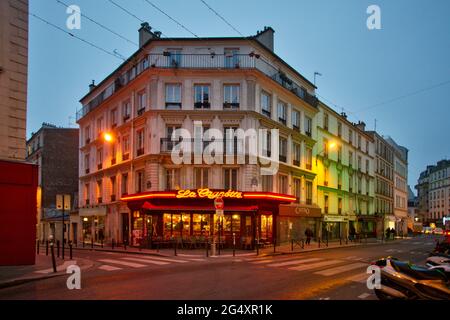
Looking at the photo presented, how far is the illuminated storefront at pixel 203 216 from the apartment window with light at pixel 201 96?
18.9ft

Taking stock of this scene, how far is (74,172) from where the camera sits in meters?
50.8

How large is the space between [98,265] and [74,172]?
35.4m

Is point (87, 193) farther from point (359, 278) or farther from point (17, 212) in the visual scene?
point (359, 278)

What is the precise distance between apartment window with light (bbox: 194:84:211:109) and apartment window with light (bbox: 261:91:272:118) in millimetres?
3928

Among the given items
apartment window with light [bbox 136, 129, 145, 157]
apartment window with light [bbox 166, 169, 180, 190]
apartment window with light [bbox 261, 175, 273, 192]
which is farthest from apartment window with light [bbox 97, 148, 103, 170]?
apartment window with light [bbox 261, 175, 273, 192]

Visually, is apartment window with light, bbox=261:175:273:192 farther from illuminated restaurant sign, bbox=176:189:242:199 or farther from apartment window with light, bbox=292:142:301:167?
apartment window with light, bbox=292:142:301:167

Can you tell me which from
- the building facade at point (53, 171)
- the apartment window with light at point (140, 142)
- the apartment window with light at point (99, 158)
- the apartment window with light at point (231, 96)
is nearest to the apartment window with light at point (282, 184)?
the apartment window with light at point (231, 96)

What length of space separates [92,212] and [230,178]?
15.2 m

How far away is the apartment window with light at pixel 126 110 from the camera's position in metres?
32.6

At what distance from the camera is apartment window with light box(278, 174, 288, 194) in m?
32.3

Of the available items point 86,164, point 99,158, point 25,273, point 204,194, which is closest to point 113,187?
point 99,158

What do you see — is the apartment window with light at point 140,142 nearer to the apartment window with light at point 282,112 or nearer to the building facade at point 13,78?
the apartment window with light at point 282,112
